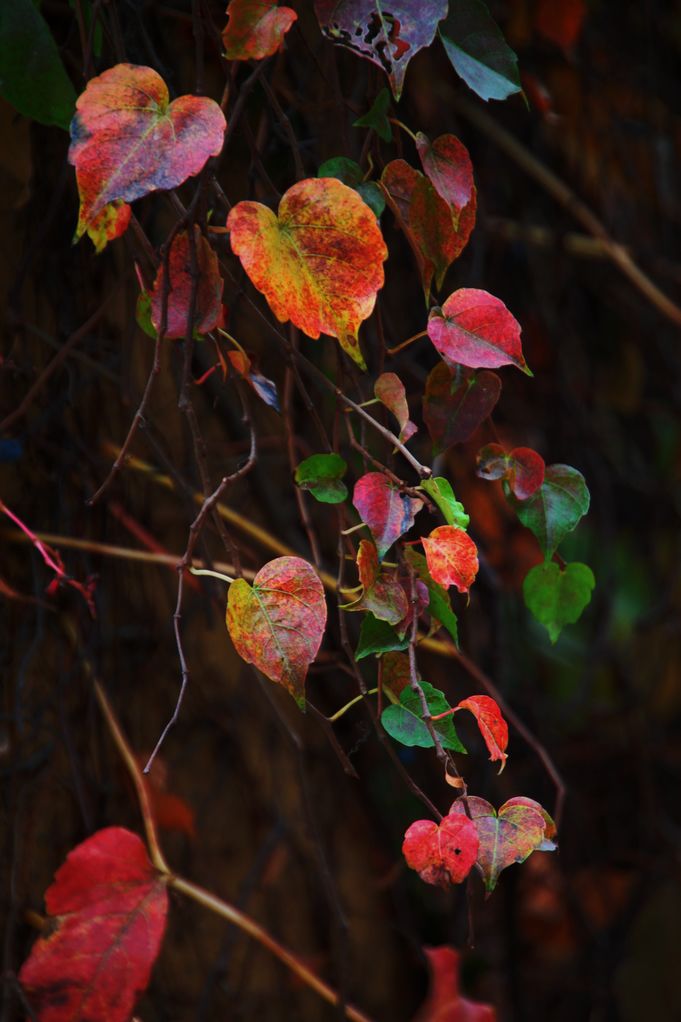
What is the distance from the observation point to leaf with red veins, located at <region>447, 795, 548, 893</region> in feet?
1.48

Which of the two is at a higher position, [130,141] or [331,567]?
[130,141]

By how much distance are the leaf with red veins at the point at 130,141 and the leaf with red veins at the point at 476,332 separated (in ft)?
0.48

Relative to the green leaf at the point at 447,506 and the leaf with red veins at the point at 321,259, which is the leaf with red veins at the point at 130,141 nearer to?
the leaf with red veins at the point at 321,259

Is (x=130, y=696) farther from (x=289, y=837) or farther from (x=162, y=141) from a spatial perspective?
(x=162, y=141)

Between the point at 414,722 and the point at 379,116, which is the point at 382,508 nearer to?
the point at 414,722

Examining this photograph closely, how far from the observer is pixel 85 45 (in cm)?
56

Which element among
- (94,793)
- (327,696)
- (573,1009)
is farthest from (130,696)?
(573,1009)

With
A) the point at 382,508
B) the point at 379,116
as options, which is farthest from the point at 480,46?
the point at 382,508

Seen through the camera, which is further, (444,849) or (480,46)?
(480,46)

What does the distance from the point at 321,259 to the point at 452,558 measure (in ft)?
0.53

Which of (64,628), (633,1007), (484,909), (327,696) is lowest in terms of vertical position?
(633,1007)

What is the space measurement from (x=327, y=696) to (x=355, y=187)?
63 cm

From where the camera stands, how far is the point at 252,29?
1.59ft

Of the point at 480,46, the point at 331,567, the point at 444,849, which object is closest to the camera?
the point at 444,849
